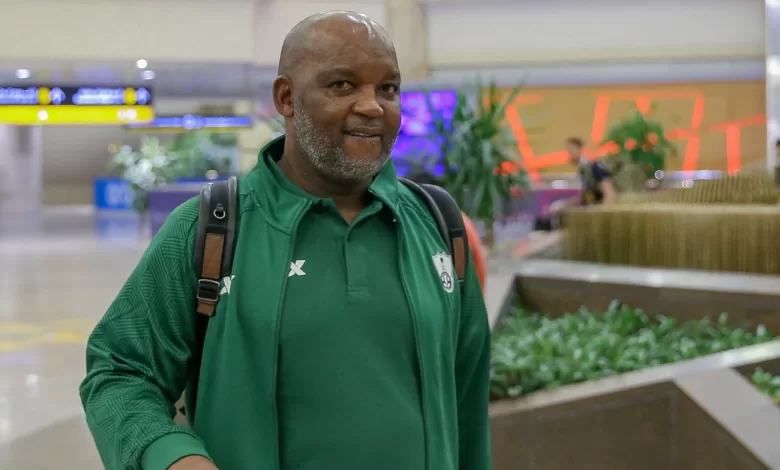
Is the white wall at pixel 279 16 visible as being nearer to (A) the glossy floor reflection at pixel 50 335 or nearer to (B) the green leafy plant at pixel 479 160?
(A) the glossy floor reflection at pixel 50 335

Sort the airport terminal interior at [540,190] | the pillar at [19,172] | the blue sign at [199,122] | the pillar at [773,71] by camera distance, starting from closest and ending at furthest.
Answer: the airport terminal interior at [540,190], the pillar at [773,71], the blue sign at [199,122], the pillar at [19,172]

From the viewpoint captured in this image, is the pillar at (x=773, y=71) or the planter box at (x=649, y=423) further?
the pillar at (x=773, y=71)

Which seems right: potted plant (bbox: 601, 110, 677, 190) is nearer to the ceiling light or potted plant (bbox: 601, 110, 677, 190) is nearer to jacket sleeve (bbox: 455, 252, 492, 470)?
the ceiling light

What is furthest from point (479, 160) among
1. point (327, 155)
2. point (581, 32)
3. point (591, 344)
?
point (327, 155)

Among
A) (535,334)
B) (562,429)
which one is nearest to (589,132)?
(535,334)

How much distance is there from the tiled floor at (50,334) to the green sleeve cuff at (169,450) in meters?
1.66

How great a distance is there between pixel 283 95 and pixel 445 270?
387 mm

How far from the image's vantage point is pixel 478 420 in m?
1.72

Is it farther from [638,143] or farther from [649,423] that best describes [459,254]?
[638,143]

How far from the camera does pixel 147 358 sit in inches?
56.2

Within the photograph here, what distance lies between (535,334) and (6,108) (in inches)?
603

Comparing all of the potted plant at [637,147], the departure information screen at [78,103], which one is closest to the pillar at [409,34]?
the potted plant at [637,147]

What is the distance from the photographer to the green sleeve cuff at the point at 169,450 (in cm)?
131

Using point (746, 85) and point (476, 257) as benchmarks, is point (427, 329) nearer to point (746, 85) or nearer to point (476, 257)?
point (476, 257)
